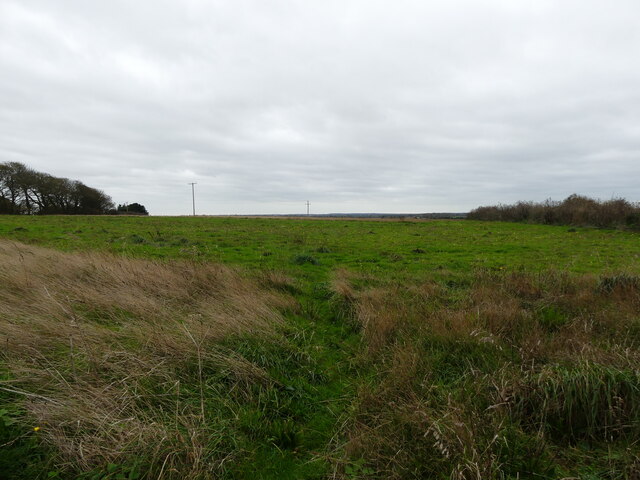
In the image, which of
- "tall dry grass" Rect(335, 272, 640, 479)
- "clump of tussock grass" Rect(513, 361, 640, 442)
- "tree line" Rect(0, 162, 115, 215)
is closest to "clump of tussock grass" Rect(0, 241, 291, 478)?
"tall dry grass" Rect(335, 272, 640, 479)

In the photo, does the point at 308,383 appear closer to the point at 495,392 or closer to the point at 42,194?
the point at 495,392

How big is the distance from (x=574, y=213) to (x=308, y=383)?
43955mm

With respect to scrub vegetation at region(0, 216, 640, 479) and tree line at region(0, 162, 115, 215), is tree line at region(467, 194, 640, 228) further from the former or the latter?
tree line at region(0, 162, 115, 215)

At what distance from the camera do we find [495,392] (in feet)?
10.5

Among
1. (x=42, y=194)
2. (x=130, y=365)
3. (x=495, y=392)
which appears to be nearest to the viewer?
(x=495, y=392)

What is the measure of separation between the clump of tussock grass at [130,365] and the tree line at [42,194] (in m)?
72.0

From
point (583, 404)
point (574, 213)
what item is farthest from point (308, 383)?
point (574, 213)

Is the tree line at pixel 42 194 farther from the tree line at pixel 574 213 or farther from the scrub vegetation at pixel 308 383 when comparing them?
the tree line at pixel 574 213

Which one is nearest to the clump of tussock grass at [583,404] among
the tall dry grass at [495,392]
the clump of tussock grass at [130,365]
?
the tall dry grass at [495,392]

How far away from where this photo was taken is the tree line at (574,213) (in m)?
29.2

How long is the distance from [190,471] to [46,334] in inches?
120

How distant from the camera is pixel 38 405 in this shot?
2771mm

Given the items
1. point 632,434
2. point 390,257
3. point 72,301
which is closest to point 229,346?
point 72,301

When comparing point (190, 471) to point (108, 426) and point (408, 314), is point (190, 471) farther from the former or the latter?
point (408, 314)
